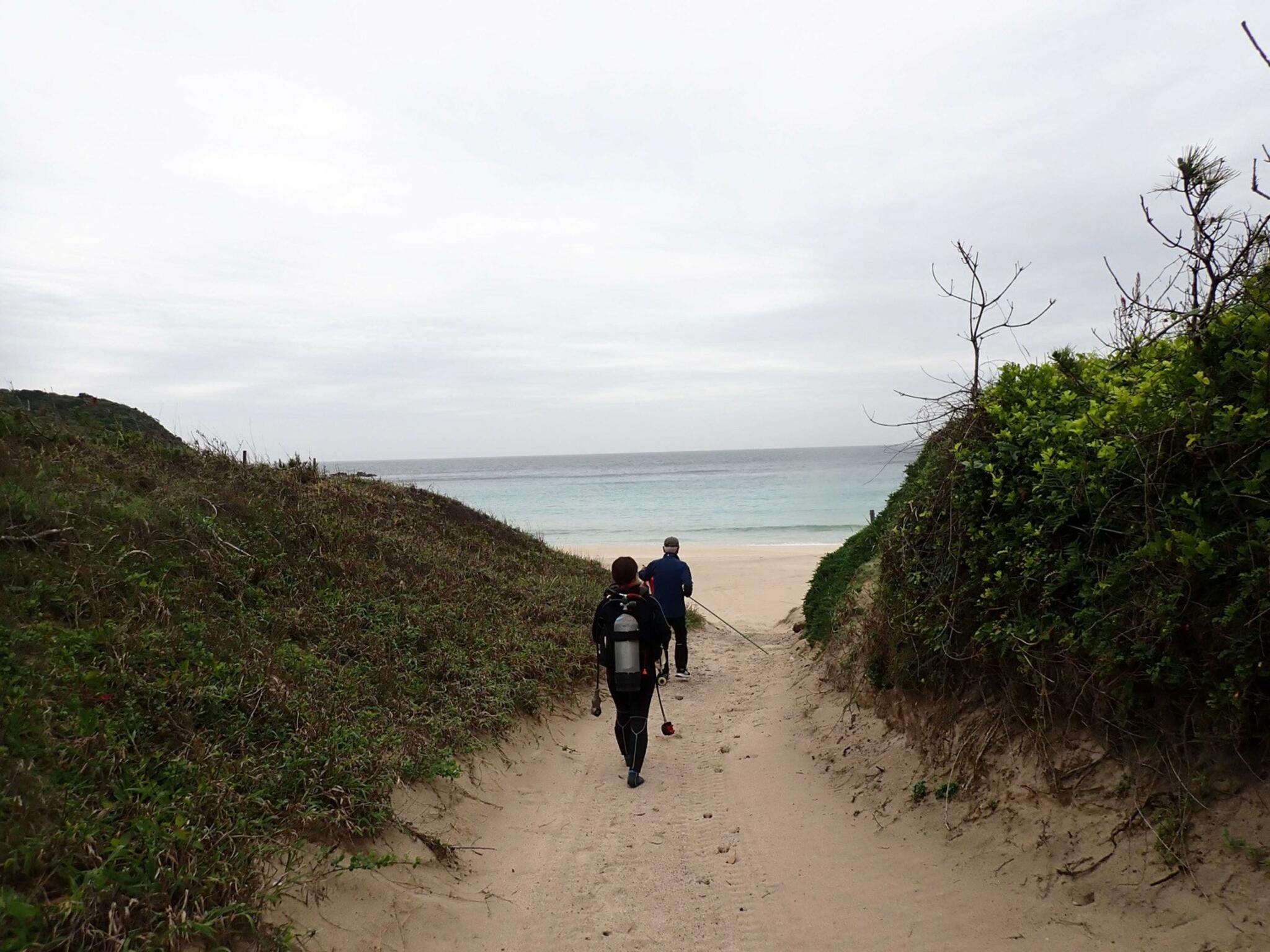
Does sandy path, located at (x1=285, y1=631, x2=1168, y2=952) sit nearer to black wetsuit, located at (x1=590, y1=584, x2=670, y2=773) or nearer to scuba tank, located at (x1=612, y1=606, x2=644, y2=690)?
black wetsuit, located at (x1=590, y1=584, x2=670, y2=773)

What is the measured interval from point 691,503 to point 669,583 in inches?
1846

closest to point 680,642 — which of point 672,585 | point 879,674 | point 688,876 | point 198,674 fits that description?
point 672,585

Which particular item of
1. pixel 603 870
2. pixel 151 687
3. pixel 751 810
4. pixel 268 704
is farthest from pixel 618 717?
pixel 151 687

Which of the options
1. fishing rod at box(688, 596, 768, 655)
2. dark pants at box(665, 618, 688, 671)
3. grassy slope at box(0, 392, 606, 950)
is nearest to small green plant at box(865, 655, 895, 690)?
grassy slope at box(0, 392, 606, 950)

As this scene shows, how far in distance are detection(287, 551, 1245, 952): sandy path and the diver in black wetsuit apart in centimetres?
36

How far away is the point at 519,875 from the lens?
4.88 metres

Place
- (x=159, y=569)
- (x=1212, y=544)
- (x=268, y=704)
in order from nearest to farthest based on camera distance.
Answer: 1. (x=1212, y=544)
2. (x=268, y=704)
3. (x=159, y=569)

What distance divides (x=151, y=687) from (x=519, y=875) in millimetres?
2550

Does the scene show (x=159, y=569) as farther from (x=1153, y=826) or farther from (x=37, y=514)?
(x=1153, y=826)

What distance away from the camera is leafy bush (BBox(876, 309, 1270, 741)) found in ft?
11.3

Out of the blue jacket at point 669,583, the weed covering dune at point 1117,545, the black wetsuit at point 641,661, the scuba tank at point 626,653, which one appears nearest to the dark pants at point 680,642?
the blue jacket at point 669,583

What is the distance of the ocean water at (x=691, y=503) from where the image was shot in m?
37.8

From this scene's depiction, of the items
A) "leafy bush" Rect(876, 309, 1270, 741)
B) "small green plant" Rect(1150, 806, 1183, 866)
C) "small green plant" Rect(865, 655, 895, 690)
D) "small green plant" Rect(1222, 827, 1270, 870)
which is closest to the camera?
"small green plant" Rect(1222, 827, 1270, 870)

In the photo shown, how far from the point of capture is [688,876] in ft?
16.0
